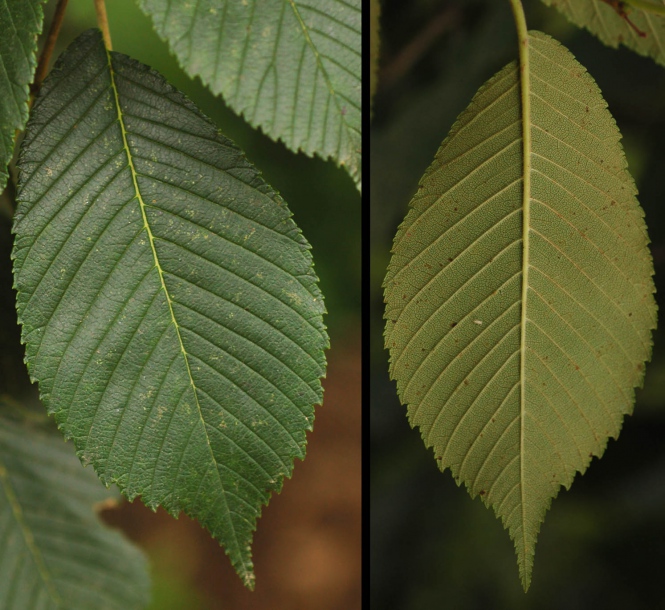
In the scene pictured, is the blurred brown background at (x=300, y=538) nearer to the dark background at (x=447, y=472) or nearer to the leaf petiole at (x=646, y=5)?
the dark background at (x=447, y=472)

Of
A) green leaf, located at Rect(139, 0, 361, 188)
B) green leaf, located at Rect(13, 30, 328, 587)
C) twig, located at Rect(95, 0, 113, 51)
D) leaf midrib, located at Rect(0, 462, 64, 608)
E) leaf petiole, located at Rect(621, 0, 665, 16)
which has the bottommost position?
leaf midrib, located at Rect(0, 462, 64, 608)

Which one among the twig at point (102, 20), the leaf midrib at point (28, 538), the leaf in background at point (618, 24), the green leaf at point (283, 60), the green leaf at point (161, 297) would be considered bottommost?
the leaf midrib at point (28, 538)

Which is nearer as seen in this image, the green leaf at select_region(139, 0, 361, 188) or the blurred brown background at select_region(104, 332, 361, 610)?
the green leaf at select_region(139, 0, 361, 188)

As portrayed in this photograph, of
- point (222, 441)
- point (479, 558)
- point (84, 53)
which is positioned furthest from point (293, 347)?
point (479, 558)

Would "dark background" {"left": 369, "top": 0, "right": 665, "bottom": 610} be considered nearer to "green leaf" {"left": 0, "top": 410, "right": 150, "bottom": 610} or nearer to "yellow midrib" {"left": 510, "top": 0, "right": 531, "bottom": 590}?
"yellow midrib" {"left": 510, "top": 0, "right": 531, "bottom": 590}

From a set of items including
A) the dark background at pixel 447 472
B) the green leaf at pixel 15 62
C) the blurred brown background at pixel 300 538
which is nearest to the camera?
the green leaf at pixel 15 62

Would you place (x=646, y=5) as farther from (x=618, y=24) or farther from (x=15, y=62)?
(x=15, y=62)

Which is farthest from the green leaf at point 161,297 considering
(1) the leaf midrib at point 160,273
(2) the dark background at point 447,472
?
(2) the dark background at point 447,472

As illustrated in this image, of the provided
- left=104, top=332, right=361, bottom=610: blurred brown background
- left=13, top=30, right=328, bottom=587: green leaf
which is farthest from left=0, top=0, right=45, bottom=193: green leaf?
left=104, top=332, right=361, bottom=610: blurred brown background
